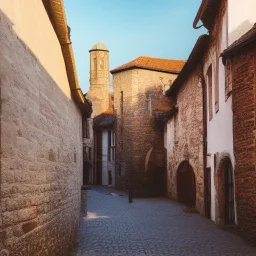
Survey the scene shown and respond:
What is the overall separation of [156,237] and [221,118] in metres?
4.14

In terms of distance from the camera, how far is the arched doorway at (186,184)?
18.7 m

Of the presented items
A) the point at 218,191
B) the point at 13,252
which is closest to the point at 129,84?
the point at 218,191

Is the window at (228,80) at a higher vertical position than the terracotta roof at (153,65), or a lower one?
lower

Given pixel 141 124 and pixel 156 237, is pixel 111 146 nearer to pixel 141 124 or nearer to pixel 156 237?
pixel 141 124

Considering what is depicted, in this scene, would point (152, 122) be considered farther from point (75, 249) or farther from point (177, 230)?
point (75, 249)

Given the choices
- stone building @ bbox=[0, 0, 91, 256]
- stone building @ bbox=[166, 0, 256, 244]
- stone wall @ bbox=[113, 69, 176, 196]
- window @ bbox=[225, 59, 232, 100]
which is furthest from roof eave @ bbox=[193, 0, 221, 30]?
stone wall @ bbox=[113, 69, 176, 196]

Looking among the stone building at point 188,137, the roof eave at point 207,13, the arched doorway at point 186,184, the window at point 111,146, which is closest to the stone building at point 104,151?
the window at point 111,146

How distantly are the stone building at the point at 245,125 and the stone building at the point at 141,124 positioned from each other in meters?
17.0

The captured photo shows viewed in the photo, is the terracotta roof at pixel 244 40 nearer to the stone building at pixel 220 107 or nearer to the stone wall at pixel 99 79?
the stone building at pixel 220 107

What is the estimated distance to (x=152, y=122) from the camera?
89.8 feet

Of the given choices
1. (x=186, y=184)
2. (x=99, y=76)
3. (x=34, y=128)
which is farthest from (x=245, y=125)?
(x=99, y=76)

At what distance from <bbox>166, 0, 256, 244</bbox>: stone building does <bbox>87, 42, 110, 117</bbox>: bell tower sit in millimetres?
28574

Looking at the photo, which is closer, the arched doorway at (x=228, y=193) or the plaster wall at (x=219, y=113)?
the plaster wall at (x=219, y=113)

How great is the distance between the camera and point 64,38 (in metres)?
7.62
